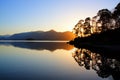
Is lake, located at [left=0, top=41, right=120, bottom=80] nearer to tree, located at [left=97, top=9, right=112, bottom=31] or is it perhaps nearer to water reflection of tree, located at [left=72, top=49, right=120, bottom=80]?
water reflection of tree, located at [left=72, top=49, right=120, bottom=80]

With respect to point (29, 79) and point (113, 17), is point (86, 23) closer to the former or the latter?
point (113, 17)

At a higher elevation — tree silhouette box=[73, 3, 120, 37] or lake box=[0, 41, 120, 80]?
tree silhouette box=[73, 3, 120, 37]

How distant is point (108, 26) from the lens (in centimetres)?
8044

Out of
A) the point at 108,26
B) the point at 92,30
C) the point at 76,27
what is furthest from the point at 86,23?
the point at 108,26

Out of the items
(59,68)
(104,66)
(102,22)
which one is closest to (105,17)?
(102,22)

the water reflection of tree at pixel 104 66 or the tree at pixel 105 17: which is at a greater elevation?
the tree at pixel 105 17

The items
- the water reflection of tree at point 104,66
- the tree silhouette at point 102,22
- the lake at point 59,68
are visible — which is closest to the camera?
the lake at point 59,68

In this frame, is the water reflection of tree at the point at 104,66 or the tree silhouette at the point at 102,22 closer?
the water reflection of tree at the point at 104,66

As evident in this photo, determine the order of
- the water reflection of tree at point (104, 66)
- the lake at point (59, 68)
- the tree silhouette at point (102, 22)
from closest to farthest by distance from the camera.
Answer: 1. the lake at point (59, 68)
2. the water reflection of tree at point (104, 66)
3. the tree silhouette at point (102, 22)

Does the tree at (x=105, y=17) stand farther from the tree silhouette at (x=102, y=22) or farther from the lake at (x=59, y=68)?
the lake at (x=59, y=68)

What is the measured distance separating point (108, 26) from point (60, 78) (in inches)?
2629

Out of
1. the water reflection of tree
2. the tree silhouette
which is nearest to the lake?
the water reflection of tree

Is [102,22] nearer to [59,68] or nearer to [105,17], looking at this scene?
[105,17]

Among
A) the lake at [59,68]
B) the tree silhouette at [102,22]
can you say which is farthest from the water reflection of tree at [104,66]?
the tree silhouette at [102,22]
